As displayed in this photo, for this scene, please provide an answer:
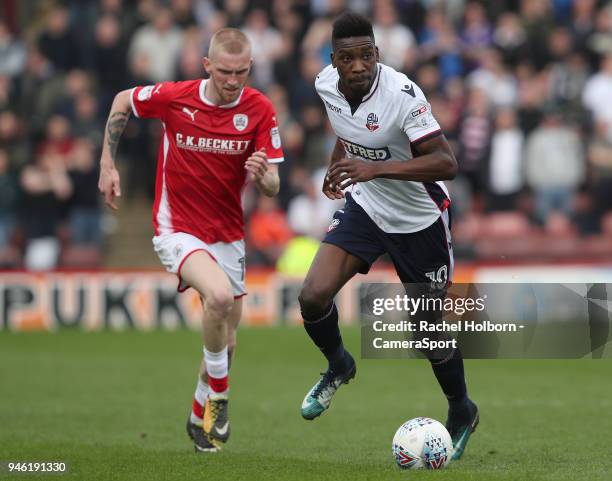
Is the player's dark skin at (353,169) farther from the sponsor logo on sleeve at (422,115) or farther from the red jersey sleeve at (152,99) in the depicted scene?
the red jersey sleeve at (152,99)

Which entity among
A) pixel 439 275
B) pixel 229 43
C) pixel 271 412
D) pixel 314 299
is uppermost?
pixel 229 43

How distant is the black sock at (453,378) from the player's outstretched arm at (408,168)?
141 centimetres

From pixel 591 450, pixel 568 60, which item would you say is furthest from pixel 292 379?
pixel 568 60

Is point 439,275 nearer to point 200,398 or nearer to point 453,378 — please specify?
point 453,378

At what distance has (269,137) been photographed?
1000 centimetres

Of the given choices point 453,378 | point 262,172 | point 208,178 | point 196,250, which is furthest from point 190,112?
point 453,378

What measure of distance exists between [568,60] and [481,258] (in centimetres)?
389

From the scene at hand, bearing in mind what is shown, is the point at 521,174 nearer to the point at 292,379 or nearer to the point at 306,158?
the point at 306,158

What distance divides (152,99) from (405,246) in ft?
7.54

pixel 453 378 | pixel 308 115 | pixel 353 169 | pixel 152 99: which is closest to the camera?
pixel 353 169

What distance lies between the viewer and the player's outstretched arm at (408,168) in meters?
8.68

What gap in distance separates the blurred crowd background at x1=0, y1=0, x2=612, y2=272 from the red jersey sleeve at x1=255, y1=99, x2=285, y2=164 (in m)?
11.0

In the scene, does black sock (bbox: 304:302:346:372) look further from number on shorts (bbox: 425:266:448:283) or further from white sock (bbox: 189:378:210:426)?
white sock (bbox: 189:378:210:426)

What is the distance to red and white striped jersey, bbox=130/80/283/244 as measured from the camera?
10031 millimetres
